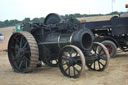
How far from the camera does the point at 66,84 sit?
6016 millimetres

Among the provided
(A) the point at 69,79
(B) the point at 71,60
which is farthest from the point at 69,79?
(B) the point at 71,60

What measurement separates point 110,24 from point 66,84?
5.53m

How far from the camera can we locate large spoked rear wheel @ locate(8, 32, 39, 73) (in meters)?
7.40

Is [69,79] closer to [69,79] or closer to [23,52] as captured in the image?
[69,79]

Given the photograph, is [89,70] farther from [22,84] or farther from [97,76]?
[22,84]

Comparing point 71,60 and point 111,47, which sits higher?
point 71,60

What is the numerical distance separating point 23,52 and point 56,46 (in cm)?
108

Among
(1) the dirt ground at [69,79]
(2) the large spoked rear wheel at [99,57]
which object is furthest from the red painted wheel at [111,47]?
(1) the dirt ground at [69,79]

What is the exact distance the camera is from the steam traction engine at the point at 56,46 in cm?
688

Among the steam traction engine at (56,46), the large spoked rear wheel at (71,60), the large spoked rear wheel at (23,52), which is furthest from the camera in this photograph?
the large spoked rear wheel at (23,52)

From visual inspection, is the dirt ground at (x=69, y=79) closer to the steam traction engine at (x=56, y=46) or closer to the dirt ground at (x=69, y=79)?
the dirt ground at (x=69, y=79)

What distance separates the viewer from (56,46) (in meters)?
7.53

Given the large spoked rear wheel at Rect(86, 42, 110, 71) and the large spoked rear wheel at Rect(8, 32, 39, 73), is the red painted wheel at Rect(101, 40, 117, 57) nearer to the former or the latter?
the large spoked rear wheel at Rect(86, 42, 110, 71)

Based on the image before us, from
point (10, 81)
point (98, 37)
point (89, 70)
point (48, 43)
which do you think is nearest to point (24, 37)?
point (48, 43)
